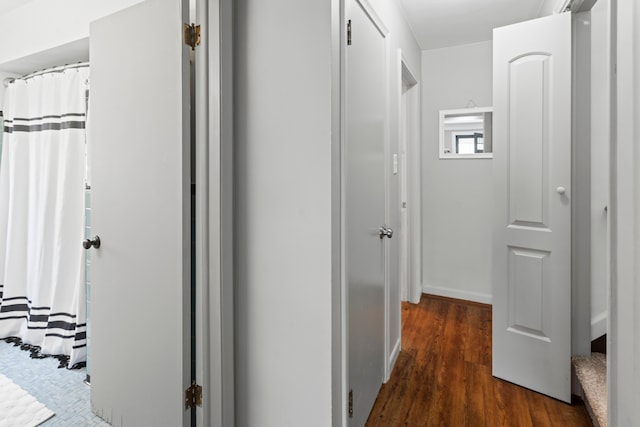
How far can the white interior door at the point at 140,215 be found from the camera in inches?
55.9

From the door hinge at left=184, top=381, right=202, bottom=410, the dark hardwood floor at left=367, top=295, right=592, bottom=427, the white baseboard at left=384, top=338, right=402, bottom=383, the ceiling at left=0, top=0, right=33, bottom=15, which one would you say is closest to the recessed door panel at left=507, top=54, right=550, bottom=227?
the dark hardwood floor at left=367, top=295, right=592, bottom=427

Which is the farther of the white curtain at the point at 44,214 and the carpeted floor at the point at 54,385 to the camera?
the white curtain at the point at 44,214

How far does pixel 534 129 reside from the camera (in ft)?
6.36

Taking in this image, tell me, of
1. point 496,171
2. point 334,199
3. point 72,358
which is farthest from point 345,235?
point 72,358

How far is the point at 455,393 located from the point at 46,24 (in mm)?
3489

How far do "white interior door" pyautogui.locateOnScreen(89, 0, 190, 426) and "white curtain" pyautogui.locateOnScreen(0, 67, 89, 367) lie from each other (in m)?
0.68

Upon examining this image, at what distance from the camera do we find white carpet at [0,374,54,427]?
1.76 m

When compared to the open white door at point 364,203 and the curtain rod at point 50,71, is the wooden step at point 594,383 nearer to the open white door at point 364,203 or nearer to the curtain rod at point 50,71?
the open white door at point 364,203

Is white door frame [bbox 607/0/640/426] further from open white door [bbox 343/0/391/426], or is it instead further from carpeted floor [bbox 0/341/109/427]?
carpeted floor [bbox 0/341/109/427]

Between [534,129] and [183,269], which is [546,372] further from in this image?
[183,269]

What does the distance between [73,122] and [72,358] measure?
62.5 inches

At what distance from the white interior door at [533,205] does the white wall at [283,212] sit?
140 cm

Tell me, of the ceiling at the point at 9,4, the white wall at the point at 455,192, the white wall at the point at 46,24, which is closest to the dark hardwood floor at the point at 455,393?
the white wall at the point at 455,192

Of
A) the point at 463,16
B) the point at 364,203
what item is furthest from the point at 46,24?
the point at 463,16
